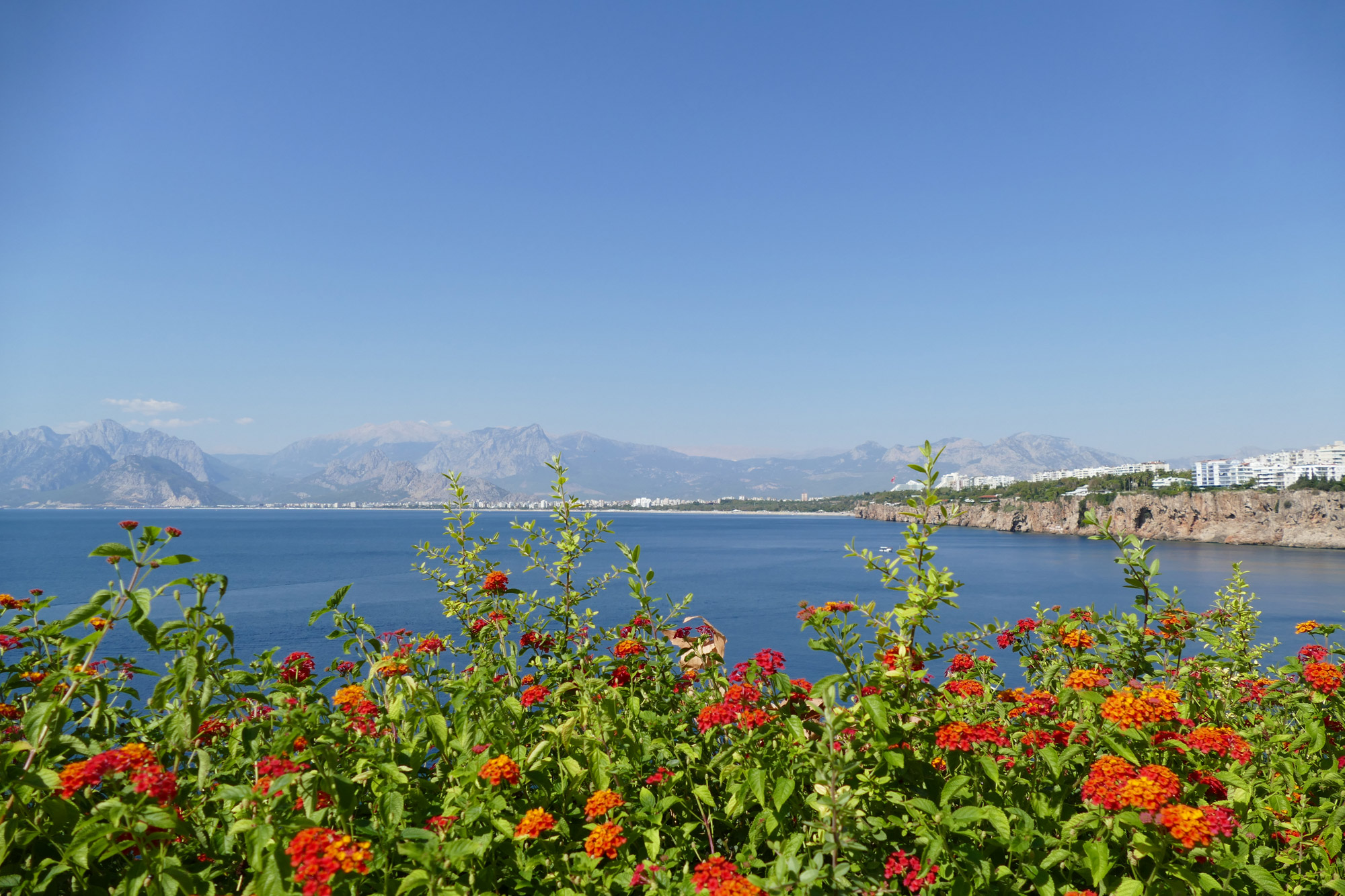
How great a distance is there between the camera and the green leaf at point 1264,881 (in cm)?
184

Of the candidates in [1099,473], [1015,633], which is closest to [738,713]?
[1015,633]

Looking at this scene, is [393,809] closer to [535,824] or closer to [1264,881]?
[535,824]

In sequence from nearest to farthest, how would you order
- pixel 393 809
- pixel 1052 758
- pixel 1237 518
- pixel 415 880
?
pixel 415 880
pixel 393 809
pixel 1052 758
pixel 1237 518

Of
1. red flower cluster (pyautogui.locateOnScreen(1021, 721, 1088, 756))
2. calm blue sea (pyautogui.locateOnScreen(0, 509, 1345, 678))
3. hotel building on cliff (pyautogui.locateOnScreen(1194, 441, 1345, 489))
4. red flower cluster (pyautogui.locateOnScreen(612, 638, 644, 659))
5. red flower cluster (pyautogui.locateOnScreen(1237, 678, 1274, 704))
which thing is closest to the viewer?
red flower cluster (pyautogui.locateOnScreen(1021, 721, 1088, 756))

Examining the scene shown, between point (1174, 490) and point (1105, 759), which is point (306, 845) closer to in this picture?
point (1105, 759)

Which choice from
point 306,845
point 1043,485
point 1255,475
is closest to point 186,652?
point 306,845

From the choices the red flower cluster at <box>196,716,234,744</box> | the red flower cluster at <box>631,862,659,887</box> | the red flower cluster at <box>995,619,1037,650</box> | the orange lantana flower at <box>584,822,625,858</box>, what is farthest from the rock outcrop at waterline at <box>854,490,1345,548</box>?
the red flower cluster at <box>196,716,234,744</box>

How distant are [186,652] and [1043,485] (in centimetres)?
14608

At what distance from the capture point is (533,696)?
2.51m

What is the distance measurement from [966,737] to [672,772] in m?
0.99

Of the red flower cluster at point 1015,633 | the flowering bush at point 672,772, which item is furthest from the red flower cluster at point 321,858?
the red flower cluster at point 1015,633

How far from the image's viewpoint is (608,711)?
2385 millimetres

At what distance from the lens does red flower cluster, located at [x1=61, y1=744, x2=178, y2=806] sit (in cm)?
159

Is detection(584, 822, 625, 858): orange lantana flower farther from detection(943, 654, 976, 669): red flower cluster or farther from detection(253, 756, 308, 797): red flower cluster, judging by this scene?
detection(943, 654, 976, 669): red flower cluster
